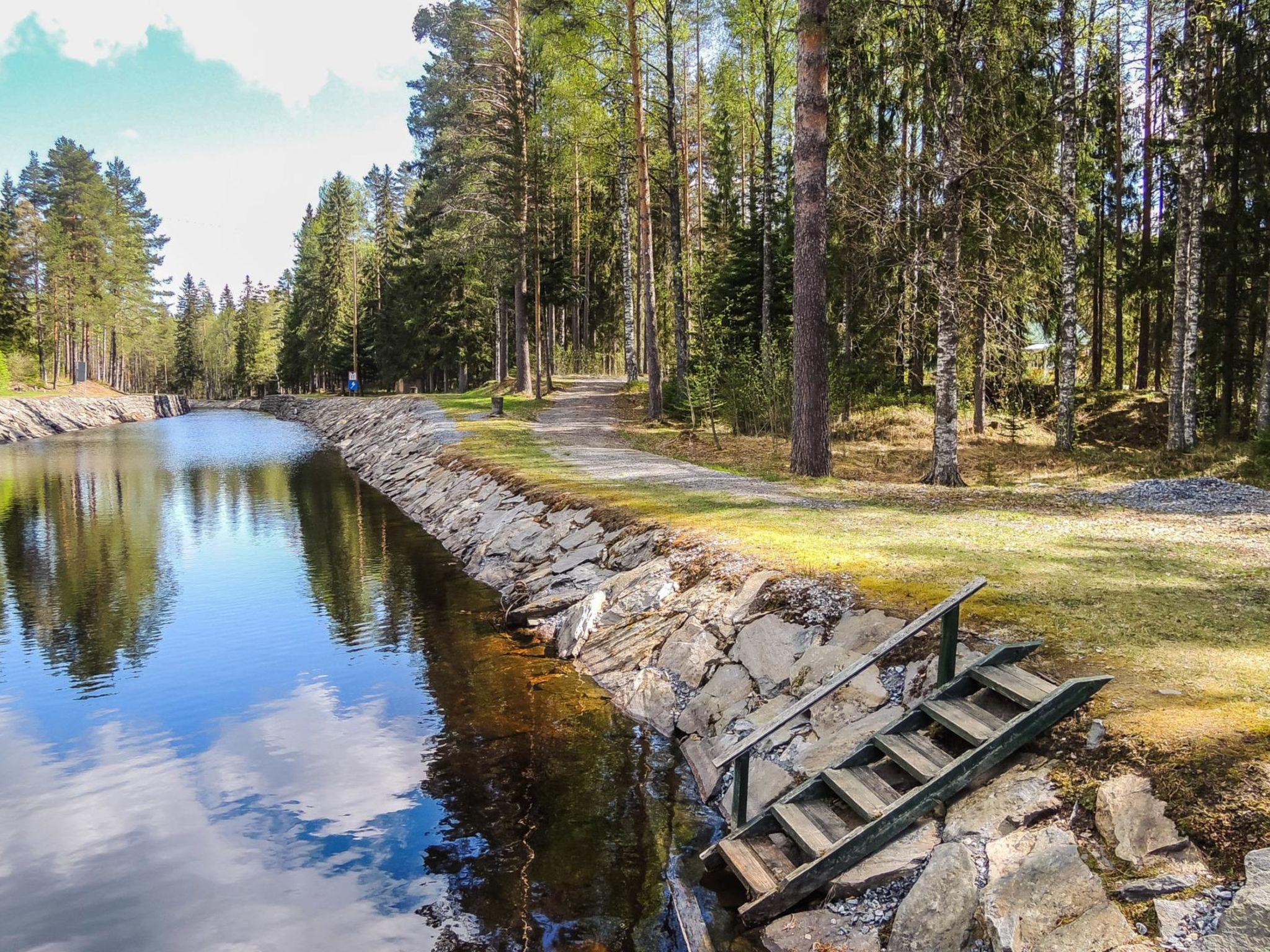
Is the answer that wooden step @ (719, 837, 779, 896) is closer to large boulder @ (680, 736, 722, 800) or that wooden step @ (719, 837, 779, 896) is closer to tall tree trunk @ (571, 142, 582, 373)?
large boulder @ (680, 736, 722, 800)

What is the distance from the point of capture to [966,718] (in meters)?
4.71

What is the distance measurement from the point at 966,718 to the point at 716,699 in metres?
2.49

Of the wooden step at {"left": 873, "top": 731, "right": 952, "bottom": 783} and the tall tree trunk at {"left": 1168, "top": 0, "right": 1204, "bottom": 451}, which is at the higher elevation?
the tall tree trunk at {"left": 1168, "top": 0, "right": 1204, "bottom": 451}

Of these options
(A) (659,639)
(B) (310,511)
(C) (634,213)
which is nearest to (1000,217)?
(A) (659,639)

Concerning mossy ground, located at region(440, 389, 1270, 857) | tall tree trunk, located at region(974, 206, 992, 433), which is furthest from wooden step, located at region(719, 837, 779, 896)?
tall tree trunk, located at region(974, 206, 992, 433)

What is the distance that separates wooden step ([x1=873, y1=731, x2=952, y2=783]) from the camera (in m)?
4.51

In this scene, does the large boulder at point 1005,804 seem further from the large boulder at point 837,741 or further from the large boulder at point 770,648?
the large boulder at point 770,648

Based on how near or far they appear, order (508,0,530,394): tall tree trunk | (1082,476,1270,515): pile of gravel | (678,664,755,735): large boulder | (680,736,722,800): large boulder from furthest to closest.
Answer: (508,0,530,394): tall tree trunk, (1082,476,1270,515): pile of gravel, (678,664,755,735): large boulder, (680,736,722,800): large boulder

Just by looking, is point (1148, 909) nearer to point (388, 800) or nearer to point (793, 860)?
point (793, 860)

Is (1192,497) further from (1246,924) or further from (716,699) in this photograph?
(1246,924)

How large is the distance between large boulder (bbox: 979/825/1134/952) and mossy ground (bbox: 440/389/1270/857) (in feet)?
1.70

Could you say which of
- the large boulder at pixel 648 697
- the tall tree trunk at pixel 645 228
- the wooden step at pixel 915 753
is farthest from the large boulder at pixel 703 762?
the tall tree trunk at pixel 645 228

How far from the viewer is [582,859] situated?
5.12 m

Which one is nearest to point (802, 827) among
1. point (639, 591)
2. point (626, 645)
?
point (626, 645)
